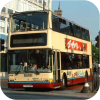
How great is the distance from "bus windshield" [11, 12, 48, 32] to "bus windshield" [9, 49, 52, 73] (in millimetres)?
1379

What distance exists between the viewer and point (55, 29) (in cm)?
1716

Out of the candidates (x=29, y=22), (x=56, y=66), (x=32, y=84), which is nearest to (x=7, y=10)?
(x=29, y=22)

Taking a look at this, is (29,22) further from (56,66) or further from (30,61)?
(56,66)

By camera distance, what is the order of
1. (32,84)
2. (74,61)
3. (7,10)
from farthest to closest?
(7,10)
(74,61)
(32,84)

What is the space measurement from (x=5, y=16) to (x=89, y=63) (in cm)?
2571

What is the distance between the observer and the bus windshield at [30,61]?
16.2 m

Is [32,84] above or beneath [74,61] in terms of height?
beneath

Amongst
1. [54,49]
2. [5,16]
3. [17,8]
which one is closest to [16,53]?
[54,49]

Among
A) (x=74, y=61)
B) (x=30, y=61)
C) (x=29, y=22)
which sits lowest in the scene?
(x=30, y=61)

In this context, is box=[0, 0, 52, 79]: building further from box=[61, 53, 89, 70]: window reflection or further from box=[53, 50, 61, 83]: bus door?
box=[53, 50, 61, 83]: bus door

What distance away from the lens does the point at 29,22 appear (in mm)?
16844

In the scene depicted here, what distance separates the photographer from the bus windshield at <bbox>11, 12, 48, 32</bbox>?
16.5 meters

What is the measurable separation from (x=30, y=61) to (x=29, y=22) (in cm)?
235

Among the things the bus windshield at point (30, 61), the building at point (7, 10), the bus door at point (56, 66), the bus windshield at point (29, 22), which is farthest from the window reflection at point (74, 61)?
the building at point (7, 10)
